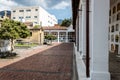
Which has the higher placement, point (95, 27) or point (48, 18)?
point (48, 18)

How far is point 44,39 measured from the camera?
3628 cm

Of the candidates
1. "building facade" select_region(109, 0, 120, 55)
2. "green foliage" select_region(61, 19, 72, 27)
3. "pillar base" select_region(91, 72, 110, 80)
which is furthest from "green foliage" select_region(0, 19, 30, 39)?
"green foliage" select_region(61, 19, 72, 27)

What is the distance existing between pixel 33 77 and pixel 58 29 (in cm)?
3597

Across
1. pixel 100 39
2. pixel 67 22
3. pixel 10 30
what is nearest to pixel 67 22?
pixel 67 22

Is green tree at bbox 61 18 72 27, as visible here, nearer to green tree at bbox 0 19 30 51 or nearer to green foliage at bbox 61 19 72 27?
green foliage at bbox 61 19 72 27

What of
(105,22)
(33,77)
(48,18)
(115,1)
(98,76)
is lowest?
(33,77)

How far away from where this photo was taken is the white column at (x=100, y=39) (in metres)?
3.77

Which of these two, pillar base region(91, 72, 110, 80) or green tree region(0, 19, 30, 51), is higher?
green tree region(0, 19, 30, 51)

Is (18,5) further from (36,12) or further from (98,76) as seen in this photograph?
(98,76)

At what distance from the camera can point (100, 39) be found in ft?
12.5

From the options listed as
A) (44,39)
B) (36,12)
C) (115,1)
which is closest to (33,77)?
(115,1)

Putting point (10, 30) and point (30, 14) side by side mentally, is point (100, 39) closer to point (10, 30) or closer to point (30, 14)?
point (10, 30)

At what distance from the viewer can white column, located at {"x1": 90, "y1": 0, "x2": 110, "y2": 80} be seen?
377 cm

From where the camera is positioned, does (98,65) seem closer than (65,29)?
Yes
